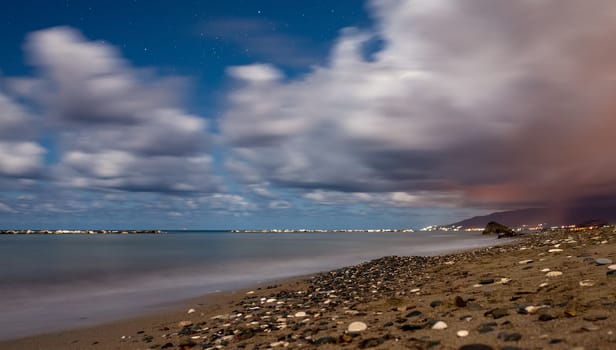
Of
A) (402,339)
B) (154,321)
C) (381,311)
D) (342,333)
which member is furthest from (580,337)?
(154,321)

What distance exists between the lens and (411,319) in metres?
8.02

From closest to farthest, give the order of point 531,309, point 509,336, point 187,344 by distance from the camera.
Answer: point 509,336 < point 531,309 < point 187,344

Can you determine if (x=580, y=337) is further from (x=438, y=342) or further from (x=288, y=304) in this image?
(x=288, y=304)

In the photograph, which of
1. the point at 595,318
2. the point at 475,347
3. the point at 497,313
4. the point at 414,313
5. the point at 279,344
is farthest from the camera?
the point at 414,313

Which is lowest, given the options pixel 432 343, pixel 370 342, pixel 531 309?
pixel 370 342

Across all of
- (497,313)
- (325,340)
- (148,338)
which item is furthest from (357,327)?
(148,338)

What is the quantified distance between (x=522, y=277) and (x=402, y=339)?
6.03m

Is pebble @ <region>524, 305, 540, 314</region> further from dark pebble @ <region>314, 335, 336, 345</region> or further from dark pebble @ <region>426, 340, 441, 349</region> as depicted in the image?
dark pebble @ <region>314, 335, 336, 345</region>

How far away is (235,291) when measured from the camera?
18.4m

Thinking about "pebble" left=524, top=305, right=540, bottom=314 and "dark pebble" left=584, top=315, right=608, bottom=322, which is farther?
"pebble" left=524, top=305, right=540, bottom=314

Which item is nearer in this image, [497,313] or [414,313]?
[497,313]

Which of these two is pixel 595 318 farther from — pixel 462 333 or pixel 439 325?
pixel 439 325

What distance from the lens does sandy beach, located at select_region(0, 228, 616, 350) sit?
5961 millimetres

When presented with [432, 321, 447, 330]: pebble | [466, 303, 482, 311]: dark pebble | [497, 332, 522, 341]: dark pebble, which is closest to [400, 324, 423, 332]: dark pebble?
[432, 321, 447, 330]: pebble
